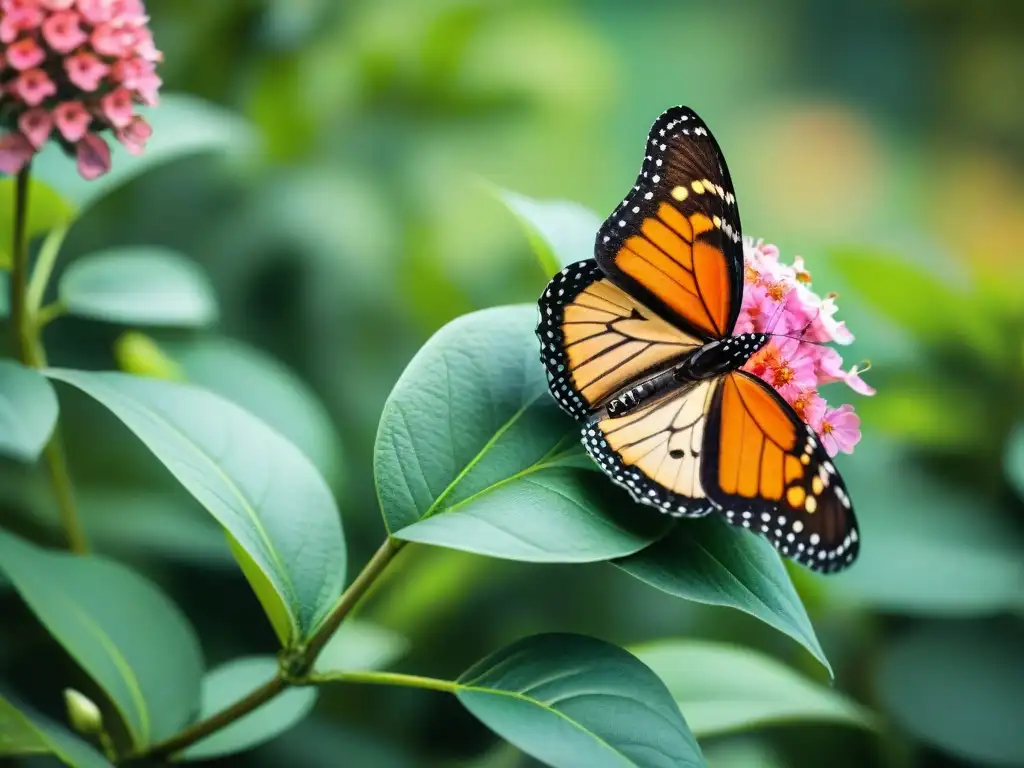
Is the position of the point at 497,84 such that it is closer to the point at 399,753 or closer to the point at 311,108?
the point at 311,108

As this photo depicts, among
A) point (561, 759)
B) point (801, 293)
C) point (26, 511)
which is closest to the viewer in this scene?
point (561, 759)

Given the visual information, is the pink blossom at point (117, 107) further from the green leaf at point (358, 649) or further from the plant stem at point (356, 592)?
the green leaf at point (358, 649)

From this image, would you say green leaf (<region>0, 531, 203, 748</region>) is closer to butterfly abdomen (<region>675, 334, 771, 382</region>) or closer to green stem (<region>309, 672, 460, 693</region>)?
green stem (<region>309, 672, 460, 693</region>)

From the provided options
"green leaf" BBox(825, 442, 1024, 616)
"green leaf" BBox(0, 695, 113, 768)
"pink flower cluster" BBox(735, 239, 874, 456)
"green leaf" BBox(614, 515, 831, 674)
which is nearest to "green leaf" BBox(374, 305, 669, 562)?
"green leaf" BBox(614, 515, 831, 674)

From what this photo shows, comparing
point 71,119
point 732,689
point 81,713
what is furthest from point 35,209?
point 732,689

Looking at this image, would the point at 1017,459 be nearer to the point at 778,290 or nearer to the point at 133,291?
the point at 778,290

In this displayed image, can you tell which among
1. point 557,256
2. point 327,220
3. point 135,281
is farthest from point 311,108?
point 557,256
